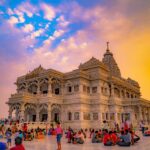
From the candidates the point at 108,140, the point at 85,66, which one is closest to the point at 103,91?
the point at 85,66

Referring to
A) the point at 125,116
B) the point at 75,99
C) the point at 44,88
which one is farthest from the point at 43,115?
the point at 125,116

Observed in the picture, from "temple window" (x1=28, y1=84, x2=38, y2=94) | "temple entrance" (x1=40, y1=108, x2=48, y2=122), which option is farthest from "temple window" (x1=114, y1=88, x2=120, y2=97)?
"temple window" (x1=28, y1=84, x2=38, y2=94)

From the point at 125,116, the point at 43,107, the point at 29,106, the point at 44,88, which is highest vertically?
the point at 44,88

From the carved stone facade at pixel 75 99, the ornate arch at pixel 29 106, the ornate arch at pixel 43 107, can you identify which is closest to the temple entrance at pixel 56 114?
the carved stone facade at pixel 75 99

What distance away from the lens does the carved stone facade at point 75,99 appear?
1721 inches

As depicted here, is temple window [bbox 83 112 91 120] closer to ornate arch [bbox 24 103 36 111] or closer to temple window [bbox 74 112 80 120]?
temple window [bbox 74 112 80 120]

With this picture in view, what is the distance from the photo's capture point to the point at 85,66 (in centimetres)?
5122

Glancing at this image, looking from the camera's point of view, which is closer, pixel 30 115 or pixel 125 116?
pixel 30 115

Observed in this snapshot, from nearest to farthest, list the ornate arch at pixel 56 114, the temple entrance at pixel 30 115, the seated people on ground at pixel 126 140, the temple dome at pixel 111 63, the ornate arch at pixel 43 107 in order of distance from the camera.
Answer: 1. the seated people on ground at pixel 126 140
2. the ornate arch at pixel 43 107
3. the ornate arch at pixel 56 114
4. the temple entrance at pixel 30 115
5. the temple dome at pixel 111 63

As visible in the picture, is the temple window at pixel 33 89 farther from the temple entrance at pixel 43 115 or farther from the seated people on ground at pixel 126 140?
the seated people on ground at pixel 126 140

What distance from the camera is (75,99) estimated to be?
146 ft

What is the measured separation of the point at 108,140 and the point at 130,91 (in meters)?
43.3

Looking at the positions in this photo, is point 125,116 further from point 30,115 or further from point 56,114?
point 30,115

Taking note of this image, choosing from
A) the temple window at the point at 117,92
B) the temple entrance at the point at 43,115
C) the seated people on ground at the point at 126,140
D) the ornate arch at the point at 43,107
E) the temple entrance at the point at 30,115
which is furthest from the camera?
Result: the temple window at the point at 117,92
